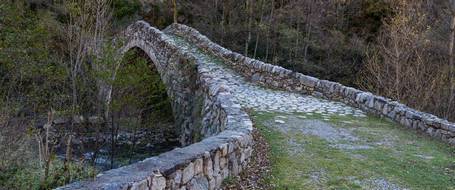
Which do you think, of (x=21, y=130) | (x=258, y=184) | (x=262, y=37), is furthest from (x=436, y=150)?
(x=262, y=37)

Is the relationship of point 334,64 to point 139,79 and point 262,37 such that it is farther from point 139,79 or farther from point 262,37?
point 139,79

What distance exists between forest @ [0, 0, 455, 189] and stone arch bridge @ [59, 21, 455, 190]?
1295 mm

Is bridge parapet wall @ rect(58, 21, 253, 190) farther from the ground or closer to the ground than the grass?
farther from the ground

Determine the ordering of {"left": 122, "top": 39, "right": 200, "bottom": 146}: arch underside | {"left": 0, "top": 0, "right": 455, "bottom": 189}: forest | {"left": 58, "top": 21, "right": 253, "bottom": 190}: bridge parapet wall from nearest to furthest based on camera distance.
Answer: {"left": 58, "top": 21, "right": 253, "bottom": 190}: bridge parapet wall → {"left": 0, "top": 0, "right": 455, "bottom": 189}: forest → {"left": 122, "top": 39, "right": 200, "bottom": 146}: arch underside

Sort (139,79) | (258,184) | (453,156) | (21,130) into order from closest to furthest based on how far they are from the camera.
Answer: (258,184) < (453,156) < (21,130) < (139,79)

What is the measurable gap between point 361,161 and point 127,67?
950 centimetres

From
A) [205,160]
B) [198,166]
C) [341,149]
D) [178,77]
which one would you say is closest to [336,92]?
[341,149]

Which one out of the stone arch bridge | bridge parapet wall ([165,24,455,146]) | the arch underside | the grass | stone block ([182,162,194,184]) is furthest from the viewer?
the arch underside

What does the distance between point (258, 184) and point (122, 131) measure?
12.4 metres

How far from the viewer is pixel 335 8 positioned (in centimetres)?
2834

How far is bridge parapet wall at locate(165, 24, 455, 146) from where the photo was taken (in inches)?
348

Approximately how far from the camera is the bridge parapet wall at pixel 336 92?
→ 8.84 m

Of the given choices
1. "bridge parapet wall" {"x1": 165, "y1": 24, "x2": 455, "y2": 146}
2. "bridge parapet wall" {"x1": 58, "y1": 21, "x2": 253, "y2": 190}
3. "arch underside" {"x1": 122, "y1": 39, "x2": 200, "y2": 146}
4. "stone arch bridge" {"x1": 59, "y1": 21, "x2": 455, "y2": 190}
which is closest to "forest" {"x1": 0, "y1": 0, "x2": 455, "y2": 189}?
"arch underside" {"x1": 122, "y1": 39, "x2": 200, "y2": 146}

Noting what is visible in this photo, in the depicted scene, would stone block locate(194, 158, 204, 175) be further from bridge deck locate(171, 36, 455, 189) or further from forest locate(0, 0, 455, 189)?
forest locate(0, 0, 455, 189)
